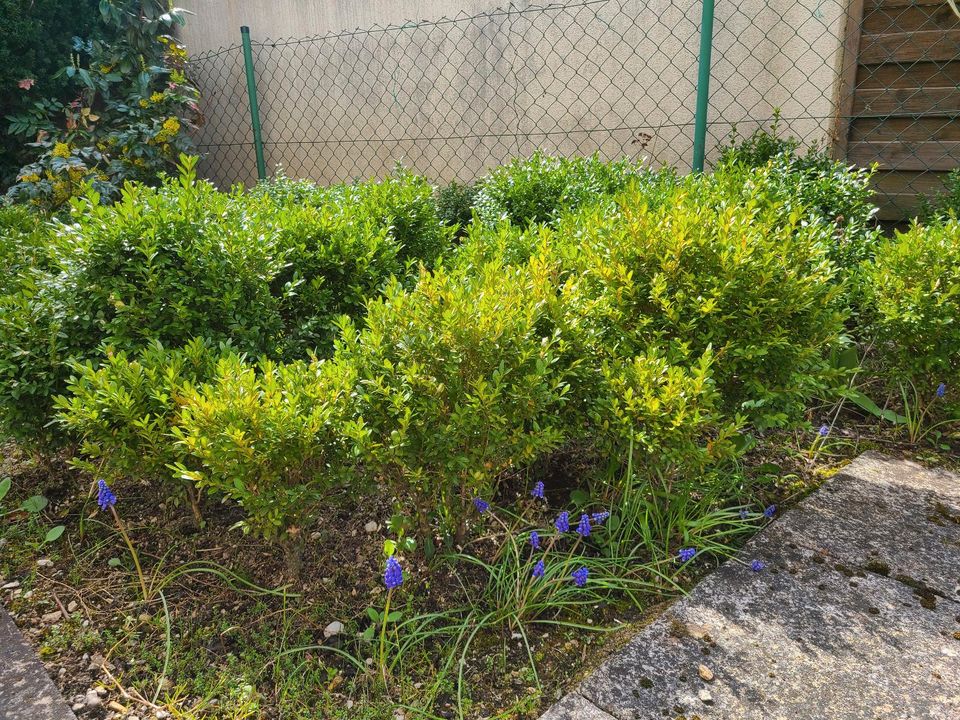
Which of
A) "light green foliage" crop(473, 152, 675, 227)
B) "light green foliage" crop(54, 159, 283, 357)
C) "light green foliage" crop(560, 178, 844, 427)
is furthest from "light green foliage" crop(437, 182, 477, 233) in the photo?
"light green foliage" crop(560, 178, 844, 427)

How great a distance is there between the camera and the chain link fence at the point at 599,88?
367 centimetres

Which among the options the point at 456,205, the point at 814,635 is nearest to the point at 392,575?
the point at 814,635

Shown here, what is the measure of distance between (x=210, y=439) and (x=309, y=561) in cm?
62

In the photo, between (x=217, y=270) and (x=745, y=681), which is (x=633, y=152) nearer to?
(x=217, y=270)

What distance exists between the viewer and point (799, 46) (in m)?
3.87

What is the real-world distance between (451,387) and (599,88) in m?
3.44

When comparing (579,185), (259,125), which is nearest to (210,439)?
(579,185)

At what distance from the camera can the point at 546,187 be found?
3.52 metres

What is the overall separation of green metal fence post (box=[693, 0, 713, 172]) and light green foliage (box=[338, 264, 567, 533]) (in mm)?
2525

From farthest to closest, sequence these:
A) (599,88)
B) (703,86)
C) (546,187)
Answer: (599,88), (703,86), (546,187)

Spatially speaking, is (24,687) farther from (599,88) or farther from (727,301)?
(599,88)

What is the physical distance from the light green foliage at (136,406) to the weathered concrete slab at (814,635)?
1.21 m

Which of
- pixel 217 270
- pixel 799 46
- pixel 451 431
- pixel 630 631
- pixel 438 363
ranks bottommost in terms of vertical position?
pixel 630 631

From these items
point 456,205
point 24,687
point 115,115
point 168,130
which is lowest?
point 24,687
